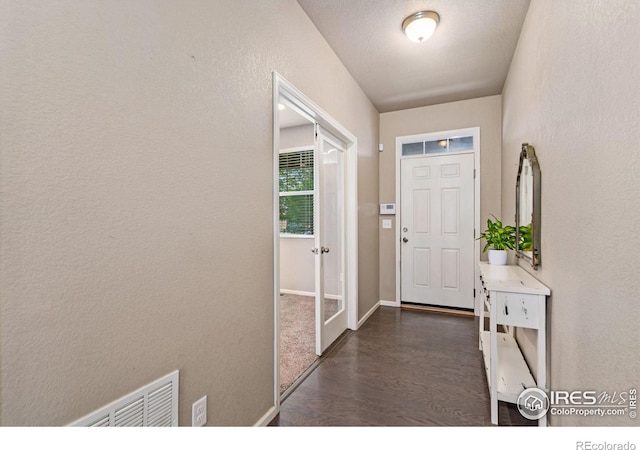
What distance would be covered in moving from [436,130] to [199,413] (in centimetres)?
390

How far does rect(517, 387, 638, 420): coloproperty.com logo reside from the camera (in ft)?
3.03

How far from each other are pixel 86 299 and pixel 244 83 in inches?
48.2

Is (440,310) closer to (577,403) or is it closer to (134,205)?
(577,403)

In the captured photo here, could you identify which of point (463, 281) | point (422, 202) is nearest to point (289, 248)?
point (422, 202)

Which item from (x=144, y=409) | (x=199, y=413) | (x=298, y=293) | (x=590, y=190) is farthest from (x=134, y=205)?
(x=298, y=293)

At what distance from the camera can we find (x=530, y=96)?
209cm

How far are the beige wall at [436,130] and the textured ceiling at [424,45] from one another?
195mm

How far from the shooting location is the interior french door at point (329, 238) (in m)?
2.65

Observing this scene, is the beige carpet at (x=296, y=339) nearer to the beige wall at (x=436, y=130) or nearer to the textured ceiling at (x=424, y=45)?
the beige wall at (x=436, y=130)

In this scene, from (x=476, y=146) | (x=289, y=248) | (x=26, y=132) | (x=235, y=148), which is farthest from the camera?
(x=289, y=248)

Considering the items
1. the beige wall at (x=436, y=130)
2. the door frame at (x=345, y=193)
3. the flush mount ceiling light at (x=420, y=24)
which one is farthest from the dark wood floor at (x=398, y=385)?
the flush mount ceiling light at (x=420, y=24)

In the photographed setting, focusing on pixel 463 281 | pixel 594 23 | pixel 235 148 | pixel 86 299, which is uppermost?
pixel 594 23
